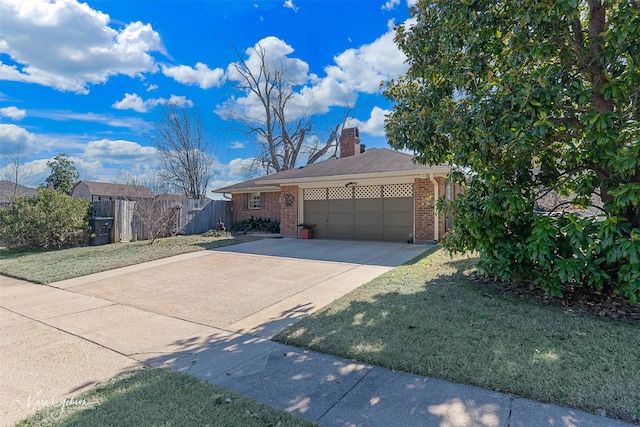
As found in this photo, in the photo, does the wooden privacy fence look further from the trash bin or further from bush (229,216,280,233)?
bush (229,216,280,233)

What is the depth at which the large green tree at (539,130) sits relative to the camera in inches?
155

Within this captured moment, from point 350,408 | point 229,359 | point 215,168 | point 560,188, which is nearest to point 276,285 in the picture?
point 229,359

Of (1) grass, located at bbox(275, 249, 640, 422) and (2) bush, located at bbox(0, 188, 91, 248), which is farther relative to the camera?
(2) bush, located at bbox(0, 188, 91, 248)

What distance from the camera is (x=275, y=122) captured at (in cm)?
2780

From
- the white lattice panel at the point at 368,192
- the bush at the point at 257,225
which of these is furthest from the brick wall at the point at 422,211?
the bush at the point at 257,225

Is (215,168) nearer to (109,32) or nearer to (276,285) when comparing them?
(109,32)

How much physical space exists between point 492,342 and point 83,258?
1135 cm

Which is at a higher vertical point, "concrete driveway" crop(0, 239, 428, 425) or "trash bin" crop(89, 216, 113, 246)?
"trash bin" crop(89, 216, 113, 246)

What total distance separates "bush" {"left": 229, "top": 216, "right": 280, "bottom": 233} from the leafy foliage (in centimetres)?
3084

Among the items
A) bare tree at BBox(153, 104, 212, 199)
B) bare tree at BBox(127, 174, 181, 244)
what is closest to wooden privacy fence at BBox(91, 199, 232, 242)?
bare tree at BBox(127, 174, 181, 244)

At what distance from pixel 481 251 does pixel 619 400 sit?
282 centimetres

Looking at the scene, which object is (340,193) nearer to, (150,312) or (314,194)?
(314,194)

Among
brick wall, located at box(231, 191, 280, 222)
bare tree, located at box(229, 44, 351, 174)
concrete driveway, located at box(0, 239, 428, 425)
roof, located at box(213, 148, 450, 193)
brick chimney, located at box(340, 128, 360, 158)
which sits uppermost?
bare tree, located at box(229, 44, 351, 174)

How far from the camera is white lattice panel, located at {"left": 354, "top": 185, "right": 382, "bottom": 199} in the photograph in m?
12.7
